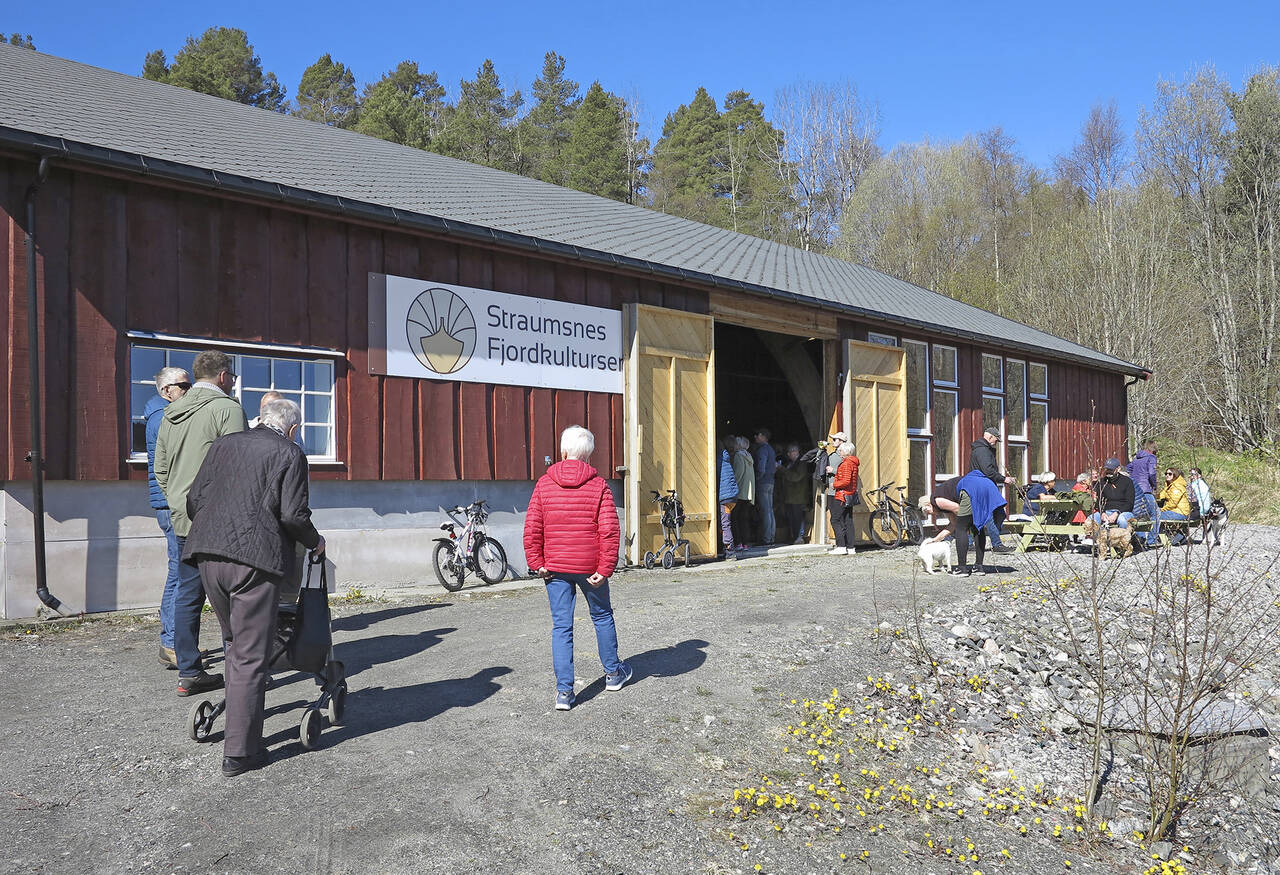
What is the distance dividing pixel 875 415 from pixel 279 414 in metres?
12.1

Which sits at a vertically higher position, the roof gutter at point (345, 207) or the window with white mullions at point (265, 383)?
the roof gutter at point (345, 207)

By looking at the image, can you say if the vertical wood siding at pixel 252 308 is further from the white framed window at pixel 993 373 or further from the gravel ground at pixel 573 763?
the white framed window at pixel 993 373

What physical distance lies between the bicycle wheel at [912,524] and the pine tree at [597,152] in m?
27.8

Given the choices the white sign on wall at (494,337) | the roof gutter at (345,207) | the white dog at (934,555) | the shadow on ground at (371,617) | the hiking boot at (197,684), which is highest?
the roof gutter at (345,207)

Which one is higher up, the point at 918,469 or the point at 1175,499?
the point at 918,469

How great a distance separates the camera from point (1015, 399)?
19766 millimetres

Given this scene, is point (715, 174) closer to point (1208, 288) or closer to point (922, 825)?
point (1208, 288)

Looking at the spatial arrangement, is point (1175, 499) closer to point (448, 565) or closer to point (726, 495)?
point (726, 495)

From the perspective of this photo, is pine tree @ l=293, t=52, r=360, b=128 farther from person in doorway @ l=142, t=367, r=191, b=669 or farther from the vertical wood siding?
person in doorway @ l=142, t=367, r=191, b=669

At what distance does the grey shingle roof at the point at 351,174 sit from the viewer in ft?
28.2

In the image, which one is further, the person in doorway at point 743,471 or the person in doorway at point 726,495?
the person in doorway at point 743,471

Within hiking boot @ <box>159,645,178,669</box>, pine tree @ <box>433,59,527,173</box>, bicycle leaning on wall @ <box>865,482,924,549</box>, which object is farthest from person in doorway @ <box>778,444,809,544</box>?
pine tree @ <box>433,59,527,173</box>

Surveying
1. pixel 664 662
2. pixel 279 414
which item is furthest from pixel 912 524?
pixel 279 414

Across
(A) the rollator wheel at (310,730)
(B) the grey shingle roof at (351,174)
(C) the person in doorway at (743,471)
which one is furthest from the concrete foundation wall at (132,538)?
(C) the person in doorway at (743,471)
